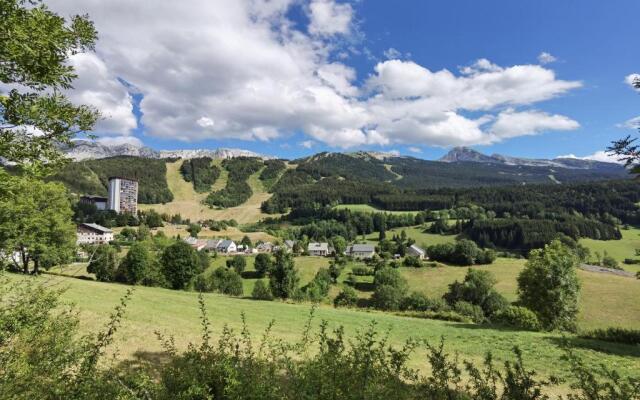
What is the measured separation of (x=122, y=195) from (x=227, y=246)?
103054 mm

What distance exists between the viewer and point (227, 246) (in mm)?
124375

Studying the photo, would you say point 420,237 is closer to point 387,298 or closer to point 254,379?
point 387,298

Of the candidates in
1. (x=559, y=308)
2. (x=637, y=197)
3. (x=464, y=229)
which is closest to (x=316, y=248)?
(x=464, y=229)

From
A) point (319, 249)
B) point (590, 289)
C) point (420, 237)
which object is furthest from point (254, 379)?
point (420, 237)

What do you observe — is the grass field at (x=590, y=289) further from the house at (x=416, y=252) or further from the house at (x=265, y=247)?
the house at (x=265, y=247)

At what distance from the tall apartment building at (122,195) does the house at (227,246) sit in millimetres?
82434

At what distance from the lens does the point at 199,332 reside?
52.5 feet

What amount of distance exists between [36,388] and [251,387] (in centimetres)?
333

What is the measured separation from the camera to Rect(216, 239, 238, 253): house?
12210 cm

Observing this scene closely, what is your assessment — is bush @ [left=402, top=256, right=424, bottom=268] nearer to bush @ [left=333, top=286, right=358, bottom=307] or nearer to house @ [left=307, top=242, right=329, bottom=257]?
bush @ [left=333, top=286, right=358, bottom=307]

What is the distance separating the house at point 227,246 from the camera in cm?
12210

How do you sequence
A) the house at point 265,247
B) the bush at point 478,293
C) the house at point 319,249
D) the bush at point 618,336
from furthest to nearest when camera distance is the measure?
the house at point 265,247 → the house at point 319,249 → the bush at point 478,293 → the bush at point 618,336

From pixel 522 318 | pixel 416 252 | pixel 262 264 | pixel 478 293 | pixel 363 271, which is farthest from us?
pixel 416 252

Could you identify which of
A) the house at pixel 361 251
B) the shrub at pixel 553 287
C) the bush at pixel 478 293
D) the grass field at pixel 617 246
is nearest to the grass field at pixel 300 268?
the house at pixel 361 251
